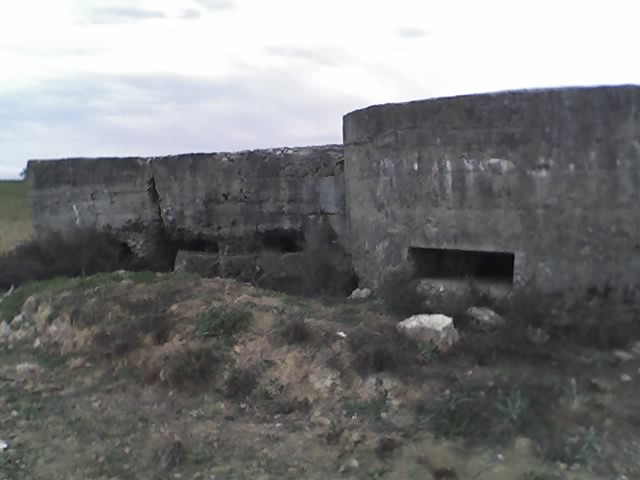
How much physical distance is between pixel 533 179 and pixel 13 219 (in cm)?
1553

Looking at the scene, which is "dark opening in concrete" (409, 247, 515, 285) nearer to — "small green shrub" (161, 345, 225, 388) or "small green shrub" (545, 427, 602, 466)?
"small green shrub" (161, 345, 225, 388)

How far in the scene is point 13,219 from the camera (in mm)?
17688

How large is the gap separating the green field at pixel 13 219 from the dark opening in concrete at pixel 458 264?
6.49m

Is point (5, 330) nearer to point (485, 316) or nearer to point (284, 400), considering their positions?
point (284, 400)

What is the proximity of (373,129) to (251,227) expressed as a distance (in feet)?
6.94

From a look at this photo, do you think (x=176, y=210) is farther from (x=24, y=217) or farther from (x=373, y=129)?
(x=24, y=217)

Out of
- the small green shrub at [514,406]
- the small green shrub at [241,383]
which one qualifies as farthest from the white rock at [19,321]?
the small green shrub at [514,406]

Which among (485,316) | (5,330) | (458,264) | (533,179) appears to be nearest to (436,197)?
(458,264)

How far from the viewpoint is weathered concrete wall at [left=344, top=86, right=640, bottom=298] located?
16.4ft

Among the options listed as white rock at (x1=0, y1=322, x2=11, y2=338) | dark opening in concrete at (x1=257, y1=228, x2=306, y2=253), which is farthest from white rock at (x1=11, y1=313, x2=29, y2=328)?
dark opening in concrete at (x1=257, y1=228, x2=306, y2=253)

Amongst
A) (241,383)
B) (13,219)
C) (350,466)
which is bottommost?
(350,466)

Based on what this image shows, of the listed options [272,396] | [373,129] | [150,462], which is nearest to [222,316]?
[272,396]

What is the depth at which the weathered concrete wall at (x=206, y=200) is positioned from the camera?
24.1ft

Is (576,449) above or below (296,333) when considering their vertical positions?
below
